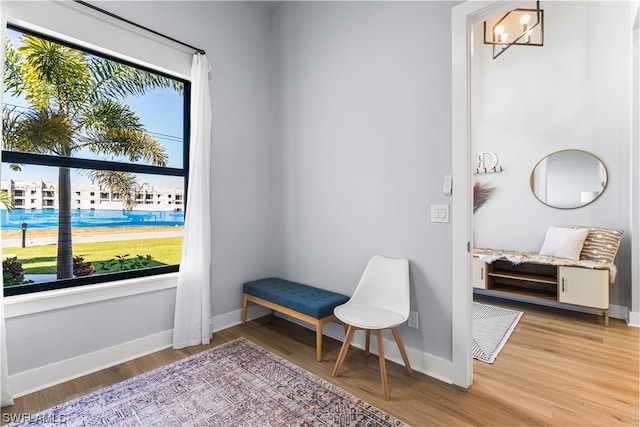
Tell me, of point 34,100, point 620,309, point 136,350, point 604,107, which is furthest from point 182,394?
point 604,107

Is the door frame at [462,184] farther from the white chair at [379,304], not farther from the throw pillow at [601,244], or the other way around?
the throw pillow at [601,244]

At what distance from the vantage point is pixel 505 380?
2.04 metres

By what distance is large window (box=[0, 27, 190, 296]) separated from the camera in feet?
6.40

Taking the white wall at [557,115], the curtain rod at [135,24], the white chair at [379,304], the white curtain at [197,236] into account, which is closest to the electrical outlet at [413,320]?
the white chair at [379,304]

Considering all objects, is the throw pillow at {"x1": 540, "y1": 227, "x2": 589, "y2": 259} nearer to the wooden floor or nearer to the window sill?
the wooden floor

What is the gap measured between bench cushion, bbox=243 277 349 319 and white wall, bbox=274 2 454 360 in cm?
16

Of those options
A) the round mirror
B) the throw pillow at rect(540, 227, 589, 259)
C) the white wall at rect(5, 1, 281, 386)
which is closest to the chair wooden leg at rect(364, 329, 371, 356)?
the white wall at rect(5, 1, 281, 386)

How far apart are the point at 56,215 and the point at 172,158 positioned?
925 millimetres

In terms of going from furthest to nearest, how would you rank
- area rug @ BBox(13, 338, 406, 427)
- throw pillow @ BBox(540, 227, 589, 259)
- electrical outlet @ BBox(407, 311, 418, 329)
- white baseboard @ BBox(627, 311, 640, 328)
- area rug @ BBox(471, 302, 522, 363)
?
1. throw pillow @ BBox(540, 227, 589, 259)
2. white baseboard @ BBox(627, 311, 640, 328)
3. area rug @ BBox(471, 302, 522, 363)
4. electrical outlet @ BBox(407, 311, 418, 329)
5. area rug @ BBox(13, 338, 406, 427)

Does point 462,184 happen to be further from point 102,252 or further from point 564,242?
point 102,252

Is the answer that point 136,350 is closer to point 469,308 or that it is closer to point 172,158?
point 172,158

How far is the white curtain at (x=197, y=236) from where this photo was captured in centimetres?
253

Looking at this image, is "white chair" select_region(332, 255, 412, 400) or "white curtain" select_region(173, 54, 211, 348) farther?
"white curtain" select_region(173, 54, 211, 348)

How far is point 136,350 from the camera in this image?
7.63 feet
